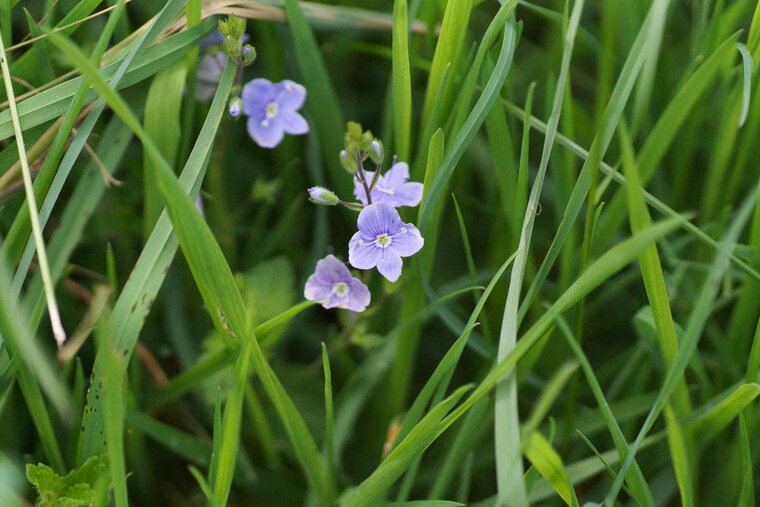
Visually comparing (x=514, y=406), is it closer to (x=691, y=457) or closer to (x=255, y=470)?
(x=691, y=457)

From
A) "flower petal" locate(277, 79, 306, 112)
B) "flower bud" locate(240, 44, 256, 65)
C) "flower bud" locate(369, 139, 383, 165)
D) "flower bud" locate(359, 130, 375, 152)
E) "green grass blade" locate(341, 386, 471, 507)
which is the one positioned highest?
"flower bud" locate(240, 44, 256, 65)

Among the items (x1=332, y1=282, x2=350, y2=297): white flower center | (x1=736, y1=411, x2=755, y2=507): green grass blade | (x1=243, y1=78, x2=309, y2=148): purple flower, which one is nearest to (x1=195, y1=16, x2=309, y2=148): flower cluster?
(x1=243, y1=78, x2=309, y2=148): purple flower

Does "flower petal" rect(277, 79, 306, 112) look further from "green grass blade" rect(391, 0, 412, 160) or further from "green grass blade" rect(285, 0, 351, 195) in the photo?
"green grass blade" rect(391, 0, 412, 160)

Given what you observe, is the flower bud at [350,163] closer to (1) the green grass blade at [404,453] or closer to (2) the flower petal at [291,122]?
(2) the flower petal at [291,122]

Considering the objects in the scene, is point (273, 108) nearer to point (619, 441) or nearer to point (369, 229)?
point (369, 229)

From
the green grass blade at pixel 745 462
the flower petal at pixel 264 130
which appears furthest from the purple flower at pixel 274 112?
the green grass blade at pixel 745 462

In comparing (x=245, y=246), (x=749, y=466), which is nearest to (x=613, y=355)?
(x=749, y=466)
